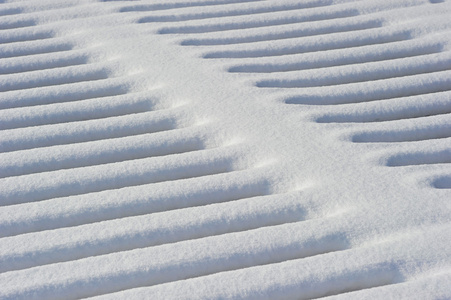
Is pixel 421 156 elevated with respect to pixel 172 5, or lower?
lower

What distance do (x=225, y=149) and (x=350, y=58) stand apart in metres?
0.62

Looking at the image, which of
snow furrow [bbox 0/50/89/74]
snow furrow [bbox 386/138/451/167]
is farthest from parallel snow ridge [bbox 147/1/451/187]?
snow furrow [bbox 0/50/89/74]

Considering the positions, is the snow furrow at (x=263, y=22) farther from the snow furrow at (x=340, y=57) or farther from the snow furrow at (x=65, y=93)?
the snow furrow at (x=65, y=93)

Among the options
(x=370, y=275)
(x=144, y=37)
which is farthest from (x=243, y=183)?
(x=144, y=37)

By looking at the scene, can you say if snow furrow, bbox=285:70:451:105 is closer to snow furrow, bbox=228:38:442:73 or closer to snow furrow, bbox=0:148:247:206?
snow furrow, bbox=228:38:442:73

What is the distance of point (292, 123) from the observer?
1.58 m

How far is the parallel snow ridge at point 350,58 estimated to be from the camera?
1591mm

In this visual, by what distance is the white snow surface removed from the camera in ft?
3.83

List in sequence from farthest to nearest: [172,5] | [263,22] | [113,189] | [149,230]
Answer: [172,5], [263,22], [113,189], [149,230]

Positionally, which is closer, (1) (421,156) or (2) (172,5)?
(1) (421,156)

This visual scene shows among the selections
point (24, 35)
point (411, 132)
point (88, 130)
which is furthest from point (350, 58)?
point (24, 35)

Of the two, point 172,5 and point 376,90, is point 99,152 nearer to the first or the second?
point 376,90

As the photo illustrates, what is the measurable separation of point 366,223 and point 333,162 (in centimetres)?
22

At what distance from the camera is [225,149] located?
4.91ft
